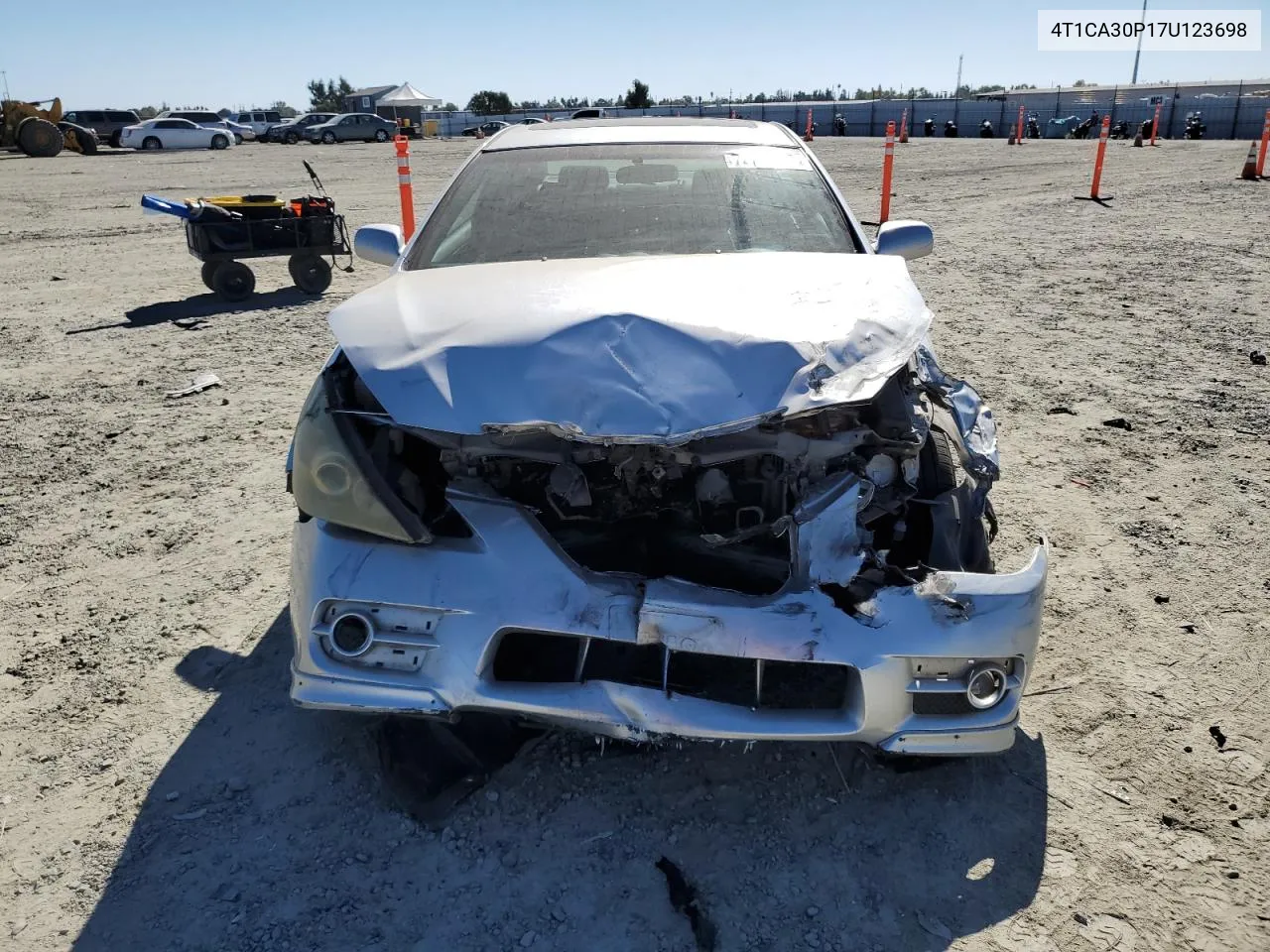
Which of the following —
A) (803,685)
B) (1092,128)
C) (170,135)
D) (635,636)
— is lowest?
(803,685)

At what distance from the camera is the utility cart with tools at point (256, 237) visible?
7.85m

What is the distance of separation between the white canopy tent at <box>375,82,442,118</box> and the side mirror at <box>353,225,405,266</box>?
50425 millimetres

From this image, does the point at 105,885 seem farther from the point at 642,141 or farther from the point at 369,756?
the point at 642,141

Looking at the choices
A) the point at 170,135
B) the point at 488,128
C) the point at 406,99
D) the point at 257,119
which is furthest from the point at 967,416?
the point at 257,119

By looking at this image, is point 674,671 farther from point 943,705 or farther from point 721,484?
point 943,705

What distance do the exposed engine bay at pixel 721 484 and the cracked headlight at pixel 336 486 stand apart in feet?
0.13

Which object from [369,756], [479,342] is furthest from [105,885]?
[479,342]

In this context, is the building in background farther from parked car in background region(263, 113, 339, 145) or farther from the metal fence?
parked car in background region(263, 113, 339, 145)

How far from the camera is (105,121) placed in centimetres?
3130

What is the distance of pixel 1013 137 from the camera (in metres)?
28.5

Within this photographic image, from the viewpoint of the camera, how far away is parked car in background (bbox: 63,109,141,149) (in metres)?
30.8

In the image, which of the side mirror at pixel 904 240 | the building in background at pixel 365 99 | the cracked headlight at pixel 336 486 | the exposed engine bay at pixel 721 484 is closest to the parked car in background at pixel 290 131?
the building in background at pixel 365 99

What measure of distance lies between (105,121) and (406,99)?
2134 centimetres

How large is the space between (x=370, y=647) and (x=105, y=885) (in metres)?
0.86
